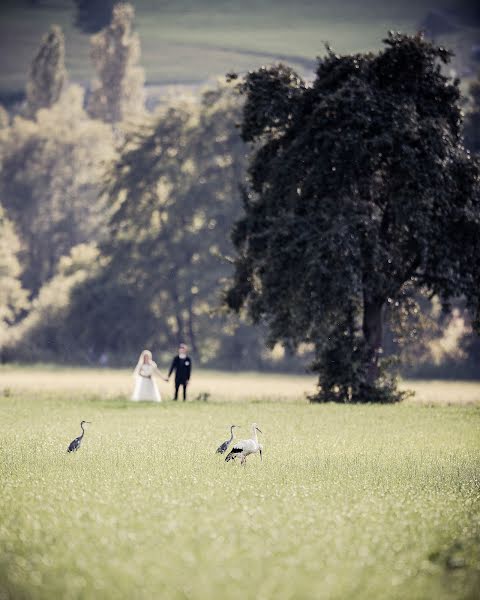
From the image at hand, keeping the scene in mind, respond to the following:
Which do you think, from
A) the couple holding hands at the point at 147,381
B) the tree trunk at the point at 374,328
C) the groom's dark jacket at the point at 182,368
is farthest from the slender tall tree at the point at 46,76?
the groom's dark jacket at the point at 182,368

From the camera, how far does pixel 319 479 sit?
2031cm

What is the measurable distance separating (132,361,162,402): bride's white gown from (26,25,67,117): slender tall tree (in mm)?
85253

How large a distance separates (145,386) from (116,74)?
94680 mm

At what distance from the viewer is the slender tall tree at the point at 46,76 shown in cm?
12550

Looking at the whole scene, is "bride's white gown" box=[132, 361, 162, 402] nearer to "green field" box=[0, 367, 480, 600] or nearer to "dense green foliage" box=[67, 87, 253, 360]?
"green field" box=[0, 367, 480, 600]

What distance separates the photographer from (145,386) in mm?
43250

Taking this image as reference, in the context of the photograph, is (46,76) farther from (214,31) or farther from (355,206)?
(355,206)

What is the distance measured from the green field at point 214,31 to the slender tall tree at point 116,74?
9775mm

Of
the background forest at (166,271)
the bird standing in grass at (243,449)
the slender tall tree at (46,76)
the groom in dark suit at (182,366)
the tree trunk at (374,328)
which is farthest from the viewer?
the slender tall tree at (46,76)

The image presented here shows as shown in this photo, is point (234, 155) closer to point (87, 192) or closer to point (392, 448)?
point (87, 192)

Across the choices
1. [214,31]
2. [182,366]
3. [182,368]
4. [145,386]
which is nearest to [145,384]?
[145,386]

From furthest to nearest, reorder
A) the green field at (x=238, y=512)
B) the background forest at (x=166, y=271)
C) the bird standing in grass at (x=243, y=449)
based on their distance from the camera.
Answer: the background forest at (x=166, y=271) → the bird standing in grass at (x=243, y=449) → the green field at (x=238, y=512)

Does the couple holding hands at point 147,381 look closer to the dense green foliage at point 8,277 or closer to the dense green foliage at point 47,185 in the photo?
the dense green foliage at point 8,277

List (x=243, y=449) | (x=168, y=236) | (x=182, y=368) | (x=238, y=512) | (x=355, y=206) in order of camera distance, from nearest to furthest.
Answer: (x=238, y=512)
(x=243, y=449)
(x=355, y=206)
(x=182, y=368)
(x=168, y=236)
